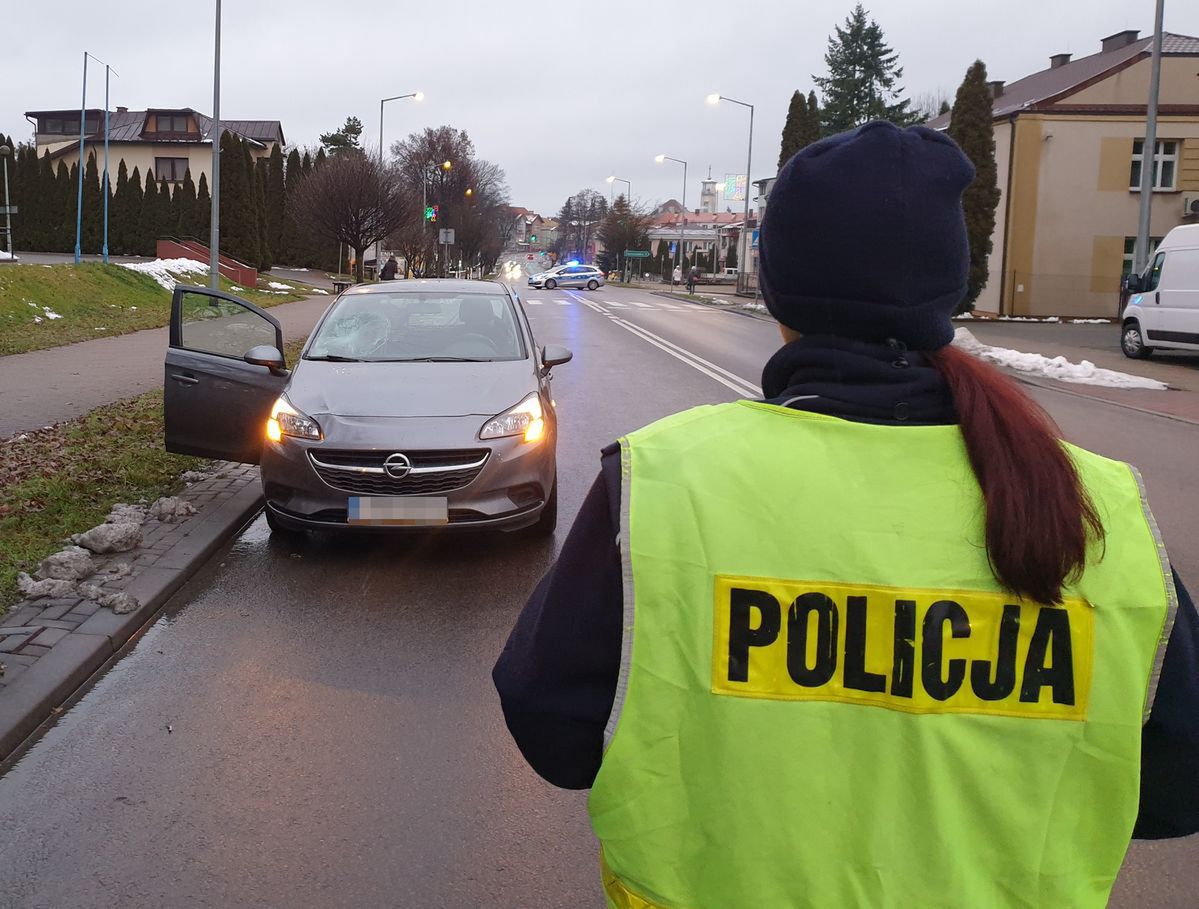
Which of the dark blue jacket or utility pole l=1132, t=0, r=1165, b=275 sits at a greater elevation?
utility pole l=1132, t=0, r=1165, b=275

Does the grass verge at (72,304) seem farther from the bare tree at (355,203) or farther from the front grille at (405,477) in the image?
the front grille at (405,477)

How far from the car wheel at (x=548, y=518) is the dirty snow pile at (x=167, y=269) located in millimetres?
24284

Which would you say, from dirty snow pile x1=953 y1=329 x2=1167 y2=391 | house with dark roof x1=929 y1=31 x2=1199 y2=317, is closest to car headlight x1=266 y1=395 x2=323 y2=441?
dirty snow pile x1=953 y1=329 x2=1167 y2=391

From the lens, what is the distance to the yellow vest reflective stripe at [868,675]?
1.39 metres

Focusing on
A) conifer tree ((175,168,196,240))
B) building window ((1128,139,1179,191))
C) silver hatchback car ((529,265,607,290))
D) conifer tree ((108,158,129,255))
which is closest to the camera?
building window ((1128,139,1179,191))

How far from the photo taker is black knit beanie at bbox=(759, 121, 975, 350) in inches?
57.0

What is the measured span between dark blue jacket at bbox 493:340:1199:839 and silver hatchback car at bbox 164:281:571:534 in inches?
186

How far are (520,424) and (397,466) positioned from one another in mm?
818

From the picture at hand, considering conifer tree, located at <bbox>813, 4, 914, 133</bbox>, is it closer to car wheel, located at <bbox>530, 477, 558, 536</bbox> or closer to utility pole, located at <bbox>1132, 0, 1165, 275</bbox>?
utility pole, located at <bbox>1132, 0, 1165, 275</bbox>

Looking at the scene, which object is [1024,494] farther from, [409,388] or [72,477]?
[72,477]

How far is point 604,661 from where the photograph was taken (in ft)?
4.88

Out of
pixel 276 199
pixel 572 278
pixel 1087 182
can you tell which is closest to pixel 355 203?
pixel 276 199

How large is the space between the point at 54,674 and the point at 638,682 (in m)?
3.96

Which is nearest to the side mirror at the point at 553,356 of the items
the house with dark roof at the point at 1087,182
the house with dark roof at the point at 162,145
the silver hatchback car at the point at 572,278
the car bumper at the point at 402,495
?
the car bumper at the point at 402,495
